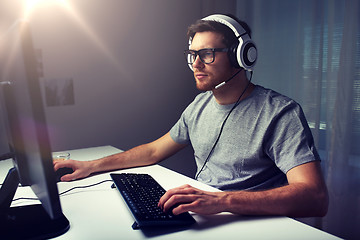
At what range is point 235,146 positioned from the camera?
124 centimetres

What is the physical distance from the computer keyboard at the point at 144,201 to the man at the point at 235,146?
1.1 inches

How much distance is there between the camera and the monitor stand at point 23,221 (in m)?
0.75

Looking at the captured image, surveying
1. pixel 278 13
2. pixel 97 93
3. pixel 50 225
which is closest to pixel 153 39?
pixel 97 93

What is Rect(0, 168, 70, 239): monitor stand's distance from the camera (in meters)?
0.75

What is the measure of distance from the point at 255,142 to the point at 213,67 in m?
0.38

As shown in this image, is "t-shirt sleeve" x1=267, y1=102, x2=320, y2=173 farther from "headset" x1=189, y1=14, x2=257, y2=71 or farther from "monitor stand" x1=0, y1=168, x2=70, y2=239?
"monitor stand" x1=0, y1=168, x2=70, y2=239

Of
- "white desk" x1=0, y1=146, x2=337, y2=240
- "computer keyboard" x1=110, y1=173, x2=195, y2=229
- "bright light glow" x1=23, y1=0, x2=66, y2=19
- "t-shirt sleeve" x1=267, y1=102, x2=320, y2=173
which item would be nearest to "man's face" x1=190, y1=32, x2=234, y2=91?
"t-shirt sleeve" x1=267, y1=102, x2=320, y2=173

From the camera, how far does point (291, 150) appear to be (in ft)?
3.43

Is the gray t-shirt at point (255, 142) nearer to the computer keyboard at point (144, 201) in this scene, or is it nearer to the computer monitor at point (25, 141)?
the computer keyboard at point (144, 201)

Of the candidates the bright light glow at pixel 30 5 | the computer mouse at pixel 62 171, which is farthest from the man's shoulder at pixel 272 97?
the bright light glow at pixel 30 5

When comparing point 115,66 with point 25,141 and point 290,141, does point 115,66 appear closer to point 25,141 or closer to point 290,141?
point 290,141

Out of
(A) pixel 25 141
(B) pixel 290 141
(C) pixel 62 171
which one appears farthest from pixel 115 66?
(A) pixel 25 141

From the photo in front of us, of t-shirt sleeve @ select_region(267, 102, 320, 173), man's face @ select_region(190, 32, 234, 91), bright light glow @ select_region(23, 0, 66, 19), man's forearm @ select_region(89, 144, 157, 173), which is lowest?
man's forearm @ select_region(89, 144, 157, 173)

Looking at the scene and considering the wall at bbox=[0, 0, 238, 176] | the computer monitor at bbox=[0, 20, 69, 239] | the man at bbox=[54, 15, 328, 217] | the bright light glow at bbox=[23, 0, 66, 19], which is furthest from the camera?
the wall at bbox=[0, 0, 238, 176]
